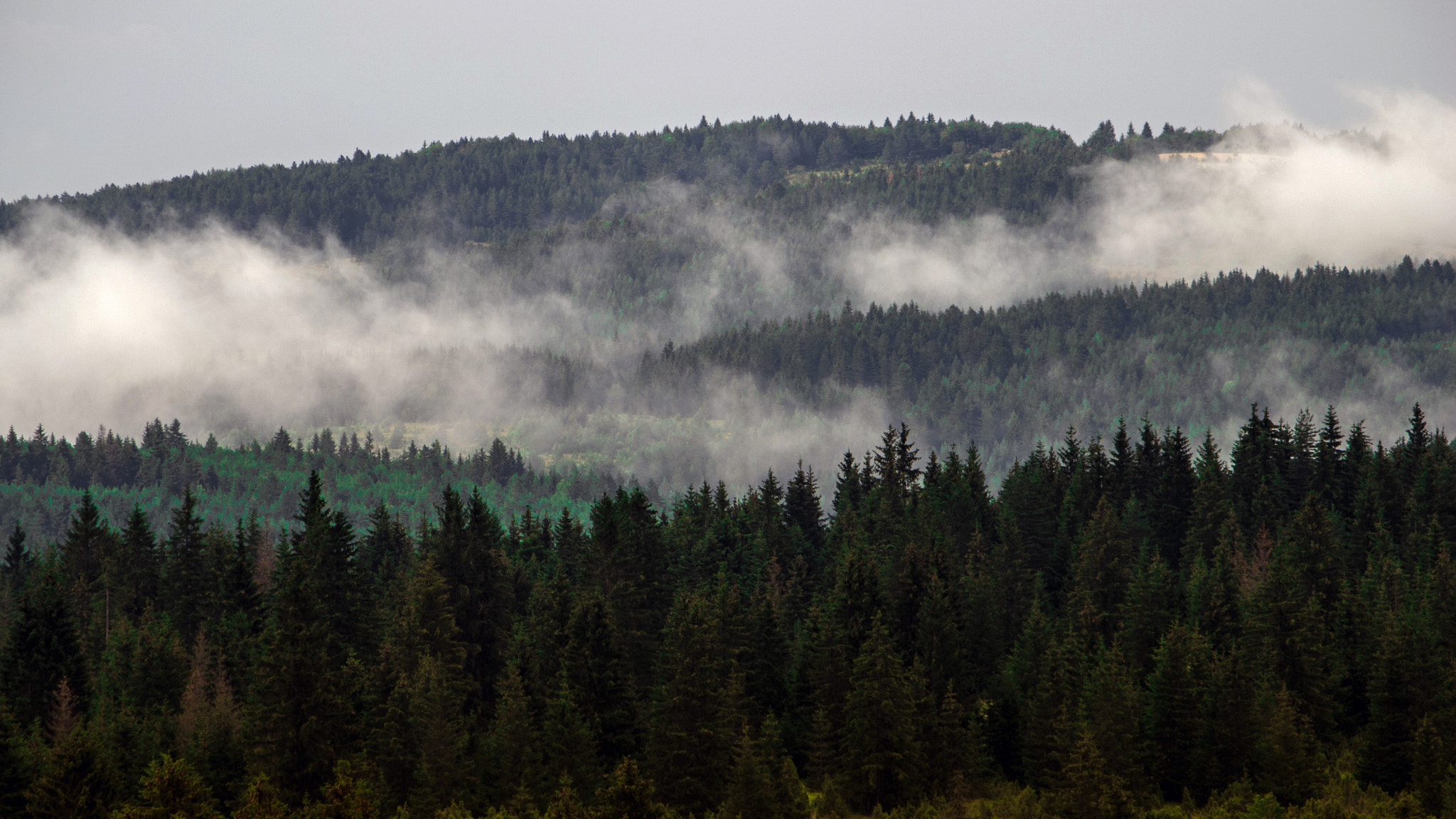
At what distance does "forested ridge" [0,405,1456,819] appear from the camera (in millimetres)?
58438

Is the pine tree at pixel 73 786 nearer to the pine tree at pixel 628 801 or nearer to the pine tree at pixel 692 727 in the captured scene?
the pine tree at pixel 628 801

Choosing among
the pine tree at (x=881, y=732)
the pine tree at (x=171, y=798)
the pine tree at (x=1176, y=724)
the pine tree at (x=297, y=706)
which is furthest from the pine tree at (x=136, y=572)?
the pine tree at (x=1176, y=724)

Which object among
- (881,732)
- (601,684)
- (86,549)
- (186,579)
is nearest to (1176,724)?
(881,732)

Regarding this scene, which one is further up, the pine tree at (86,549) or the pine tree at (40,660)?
the pine tree at (40,660)

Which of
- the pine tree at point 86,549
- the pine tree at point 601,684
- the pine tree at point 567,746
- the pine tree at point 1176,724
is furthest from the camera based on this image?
the pine tree at point 86,549

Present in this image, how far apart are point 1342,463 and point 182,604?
102709 millimetres

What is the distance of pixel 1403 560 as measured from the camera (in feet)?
331

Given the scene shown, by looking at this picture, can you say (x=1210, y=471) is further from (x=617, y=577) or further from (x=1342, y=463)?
(x=617, y=577)

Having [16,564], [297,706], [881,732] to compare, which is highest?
[297,706]

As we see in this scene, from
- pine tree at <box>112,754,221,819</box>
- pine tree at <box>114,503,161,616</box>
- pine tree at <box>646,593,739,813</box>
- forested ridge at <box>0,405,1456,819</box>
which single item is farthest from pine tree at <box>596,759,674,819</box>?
pine tree at <box>114,503,161,616</box>

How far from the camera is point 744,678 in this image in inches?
2891

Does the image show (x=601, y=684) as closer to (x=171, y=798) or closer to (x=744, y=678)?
(x=744, y=678)

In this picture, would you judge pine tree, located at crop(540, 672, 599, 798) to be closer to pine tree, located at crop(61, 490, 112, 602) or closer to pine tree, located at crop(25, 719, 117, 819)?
pine tree, located at crop(25, 719, 117, 819)

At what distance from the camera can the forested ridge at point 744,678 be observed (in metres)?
58.4
